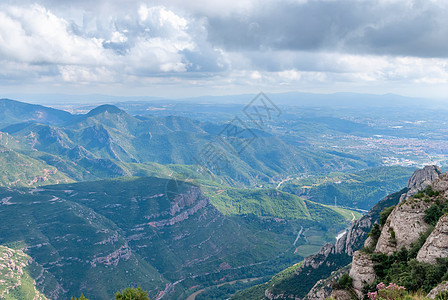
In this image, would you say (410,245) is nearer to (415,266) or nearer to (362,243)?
(415,266)

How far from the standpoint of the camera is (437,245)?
32312 mm

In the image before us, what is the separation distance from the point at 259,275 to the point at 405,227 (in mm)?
156790

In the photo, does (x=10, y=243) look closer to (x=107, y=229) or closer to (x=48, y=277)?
(x=48, y=277)

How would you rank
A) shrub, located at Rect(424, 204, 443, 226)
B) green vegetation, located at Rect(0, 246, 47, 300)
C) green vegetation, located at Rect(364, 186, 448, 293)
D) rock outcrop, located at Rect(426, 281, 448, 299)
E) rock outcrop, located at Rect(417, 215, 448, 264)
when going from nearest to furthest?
rock outcrop, located at Rect(426, 281, 448, 299), green vegetation, located at Rect(364, 186, 448, 293), rock outcrop, located at Rect(417, 215, 448, 264), shrub, located at Rect(424, 204, 443, 226), green vegetation, located at Rect(0, 246, 47, 300)

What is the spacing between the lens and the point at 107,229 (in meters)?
189

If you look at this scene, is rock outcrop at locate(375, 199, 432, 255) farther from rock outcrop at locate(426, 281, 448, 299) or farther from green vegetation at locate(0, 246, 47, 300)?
green vegetation at locate(0, 246, 47, 300)

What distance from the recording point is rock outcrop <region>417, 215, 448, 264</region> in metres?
32.0

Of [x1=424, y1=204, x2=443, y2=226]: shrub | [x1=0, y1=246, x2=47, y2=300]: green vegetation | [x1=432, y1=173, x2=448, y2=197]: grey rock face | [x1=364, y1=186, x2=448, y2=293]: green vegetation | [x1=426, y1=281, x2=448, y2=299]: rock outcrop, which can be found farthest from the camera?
[x1=0, y1=246, x2=47, y2=300]: green vegetation

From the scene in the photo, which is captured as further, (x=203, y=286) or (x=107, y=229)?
(x=107, y=229)

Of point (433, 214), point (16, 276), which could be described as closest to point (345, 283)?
point (433, 214)

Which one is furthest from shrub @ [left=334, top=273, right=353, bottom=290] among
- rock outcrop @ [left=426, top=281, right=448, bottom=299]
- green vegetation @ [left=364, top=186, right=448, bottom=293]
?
rock outcrop @ [left=426, top=281, right=448, bottom=299]

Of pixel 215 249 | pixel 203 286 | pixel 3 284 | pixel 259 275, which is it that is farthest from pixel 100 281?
pixel 259 275

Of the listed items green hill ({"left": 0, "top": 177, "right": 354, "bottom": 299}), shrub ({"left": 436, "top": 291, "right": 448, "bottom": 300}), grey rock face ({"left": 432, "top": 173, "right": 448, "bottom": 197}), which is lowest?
green hill ({"left": 0, "top": 177, "right": 354, "bottom": 299})

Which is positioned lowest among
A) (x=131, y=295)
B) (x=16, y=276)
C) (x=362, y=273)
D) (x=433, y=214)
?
(x=16, y=276)
